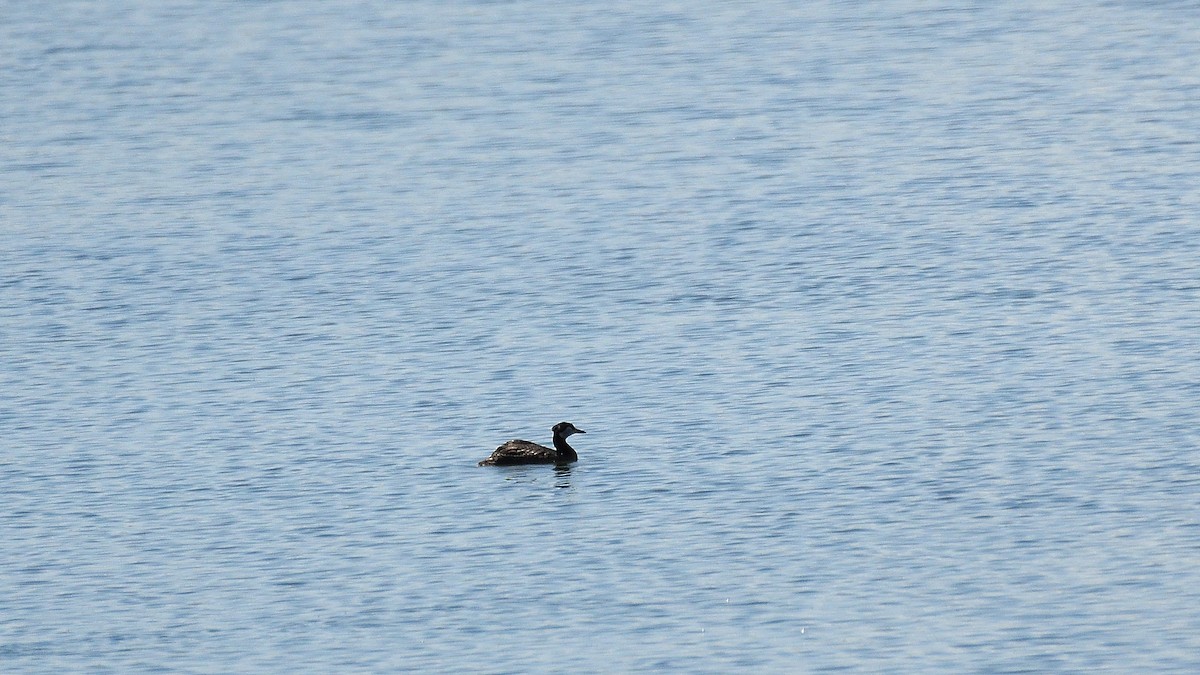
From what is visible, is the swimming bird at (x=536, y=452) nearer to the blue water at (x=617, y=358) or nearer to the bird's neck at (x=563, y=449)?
the bird's neck at (x=563, y=449)

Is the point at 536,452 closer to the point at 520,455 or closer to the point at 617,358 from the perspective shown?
the point at 520,455

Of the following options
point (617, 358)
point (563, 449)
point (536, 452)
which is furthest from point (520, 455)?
point (617, 358)

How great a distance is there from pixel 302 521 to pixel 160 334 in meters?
10.0

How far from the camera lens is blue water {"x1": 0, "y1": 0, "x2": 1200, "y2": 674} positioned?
64.9 feet

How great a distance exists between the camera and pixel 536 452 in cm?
2438

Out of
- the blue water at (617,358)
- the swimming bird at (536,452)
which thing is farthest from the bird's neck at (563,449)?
the blue water at (617,358)

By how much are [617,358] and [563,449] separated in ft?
15.7

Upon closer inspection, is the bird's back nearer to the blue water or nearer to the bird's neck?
the bird's neck

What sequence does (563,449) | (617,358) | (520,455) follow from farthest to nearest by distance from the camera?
(617,358), (563,449), (520,455)

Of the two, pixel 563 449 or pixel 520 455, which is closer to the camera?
pixel 520 455

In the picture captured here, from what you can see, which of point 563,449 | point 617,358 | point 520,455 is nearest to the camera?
point 520,455

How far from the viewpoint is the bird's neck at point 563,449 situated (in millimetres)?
24484

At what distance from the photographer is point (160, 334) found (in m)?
32.2

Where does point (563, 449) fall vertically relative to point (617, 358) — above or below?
above
